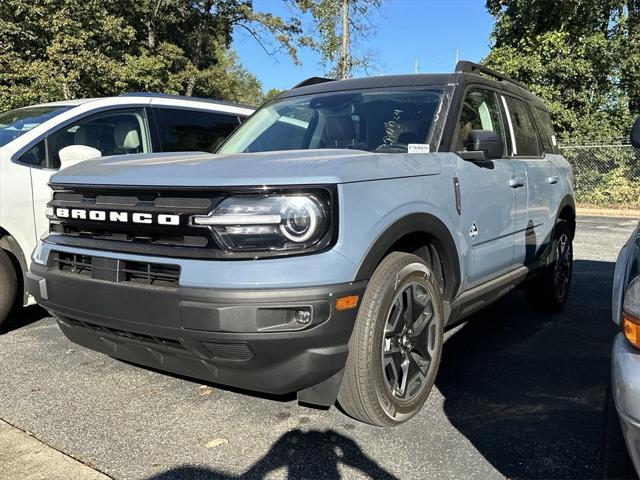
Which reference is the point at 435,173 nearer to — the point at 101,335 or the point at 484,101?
the point at 484,101

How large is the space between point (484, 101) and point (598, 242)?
271 inches

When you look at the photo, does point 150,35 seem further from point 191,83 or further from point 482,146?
point 482,146

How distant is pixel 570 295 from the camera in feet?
19.4

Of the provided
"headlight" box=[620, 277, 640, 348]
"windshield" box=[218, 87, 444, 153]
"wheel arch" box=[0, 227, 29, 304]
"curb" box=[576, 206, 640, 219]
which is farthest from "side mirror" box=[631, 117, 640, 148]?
"curb" box=[576, 206, 640, 219]

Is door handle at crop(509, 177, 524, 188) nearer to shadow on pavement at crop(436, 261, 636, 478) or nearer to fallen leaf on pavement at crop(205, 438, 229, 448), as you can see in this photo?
→ shadow on pavement at crop(436, 261, 636, 478)

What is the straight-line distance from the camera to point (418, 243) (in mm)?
3184

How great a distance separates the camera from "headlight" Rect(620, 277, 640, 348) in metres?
1.91

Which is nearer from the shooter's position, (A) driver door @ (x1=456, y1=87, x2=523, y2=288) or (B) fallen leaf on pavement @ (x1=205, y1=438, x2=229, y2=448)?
(B) fallen leaf on pavement @ (x1=205, y1=438, x2=229, y2=448)

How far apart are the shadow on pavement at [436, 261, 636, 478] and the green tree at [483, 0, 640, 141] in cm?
1317

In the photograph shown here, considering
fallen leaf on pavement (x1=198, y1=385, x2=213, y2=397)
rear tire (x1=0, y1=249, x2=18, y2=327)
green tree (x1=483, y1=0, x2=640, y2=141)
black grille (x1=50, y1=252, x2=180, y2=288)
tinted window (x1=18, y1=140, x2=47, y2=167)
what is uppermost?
green tree (x1=483, y1=0, x2=640, y2=141)

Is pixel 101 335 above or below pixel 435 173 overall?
below

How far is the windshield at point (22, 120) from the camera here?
14.9 ft

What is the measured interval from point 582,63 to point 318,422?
16.6 metres

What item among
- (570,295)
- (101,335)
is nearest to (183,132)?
(101,335)
